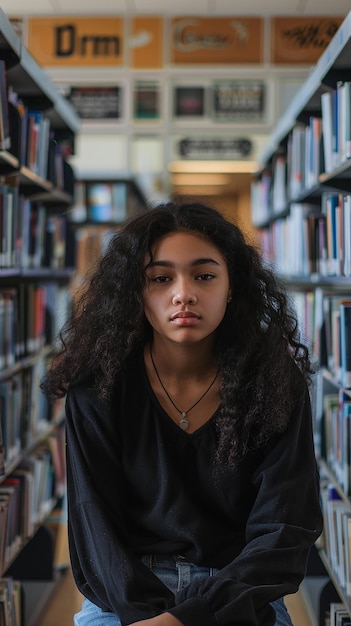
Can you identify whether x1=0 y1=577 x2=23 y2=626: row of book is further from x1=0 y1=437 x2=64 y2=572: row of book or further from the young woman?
the young woman

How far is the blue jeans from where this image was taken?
1.36m

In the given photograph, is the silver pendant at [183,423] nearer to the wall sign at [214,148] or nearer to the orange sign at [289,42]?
the orange sign at [289,42]

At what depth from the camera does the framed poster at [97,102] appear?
22.8ft

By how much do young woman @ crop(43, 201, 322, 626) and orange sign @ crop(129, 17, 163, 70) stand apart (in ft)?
19.1

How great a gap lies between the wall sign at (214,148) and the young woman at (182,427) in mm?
5679

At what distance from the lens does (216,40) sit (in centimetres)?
683

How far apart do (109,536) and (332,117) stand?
1.46 m

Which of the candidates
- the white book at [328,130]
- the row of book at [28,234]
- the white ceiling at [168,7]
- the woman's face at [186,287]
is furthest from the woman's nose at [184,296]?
the white ceiling at [168,7]

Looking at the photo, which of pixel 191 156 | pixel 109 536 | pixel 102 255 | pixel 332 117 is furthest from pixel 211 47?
pixel 109 536

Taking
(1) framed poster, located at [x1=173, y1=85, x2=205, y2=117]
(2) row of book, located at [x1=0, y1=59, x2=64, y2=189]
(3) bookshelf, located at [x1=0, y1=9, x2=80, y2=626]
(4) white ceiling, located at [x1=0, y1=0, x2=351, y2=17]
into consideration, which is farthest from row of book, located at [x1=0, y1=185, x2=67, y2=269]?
(1) framed poster, located at [x1=173, y1=85, x2=205, y2=117]

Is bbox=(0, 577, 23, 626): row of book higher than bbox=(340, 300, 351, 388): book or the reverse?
the reverse

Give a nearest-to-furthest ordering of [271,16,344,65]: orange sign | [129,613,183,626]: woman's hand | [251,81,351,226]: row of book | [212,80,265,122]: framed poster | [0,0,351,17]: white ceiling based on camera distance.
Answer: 1. [129,613,183,626]: woman's hand
2. [251,81,351,226]: row of book
3. [0,0,351,17]: white ceiling
4. [271,16,344,65]: orange sign
5. [212,80,265,122]: framed poster

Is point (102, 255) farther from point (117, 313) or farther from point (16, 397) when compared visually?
point (16, 397)

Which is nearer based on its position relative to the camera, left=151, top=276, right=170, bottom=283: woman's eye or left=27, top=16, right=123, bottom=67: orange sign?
left=151, top=276, right=170, bottom=283: woman's eye
